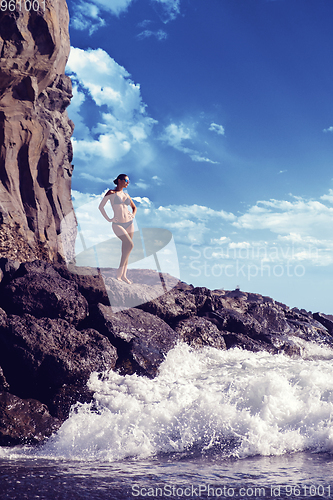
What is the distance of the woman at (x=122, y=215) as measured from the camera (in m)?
8.45

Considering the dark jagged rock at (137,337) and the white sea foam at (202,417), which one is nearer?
the white sea foam at (202,417)

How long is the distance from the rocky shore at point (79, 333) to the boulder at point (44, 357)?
0.01 meters

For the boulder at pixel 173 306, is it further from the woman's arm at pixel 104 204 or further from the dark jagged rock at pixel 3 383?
the dark jagged rock at pixel 3 383

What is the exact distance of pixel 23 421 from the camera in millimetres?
5086

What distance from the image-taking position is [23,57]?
1081 cm

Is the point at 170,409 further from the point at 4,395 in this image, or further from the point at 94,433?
the point at 4,395

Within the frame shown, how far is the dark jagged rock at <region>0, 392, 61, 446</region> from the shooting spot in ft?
16.1

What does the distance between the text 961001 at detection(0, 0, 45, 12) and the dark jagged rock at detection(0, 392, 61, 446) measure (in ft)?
32.0

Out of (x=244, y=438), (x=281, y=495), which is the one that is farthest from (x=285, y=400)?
(x=281, y=495)

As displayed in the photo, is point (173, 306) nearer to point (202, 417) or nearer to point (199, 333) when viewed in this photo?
point (199, 333)

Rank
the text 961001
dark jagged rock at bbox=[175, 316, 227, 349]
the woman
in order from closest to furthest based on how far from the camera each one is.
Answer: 1. dark jagged rock at bbox=[175, 316, 227, 349]
2. the woman
3. the text 961001

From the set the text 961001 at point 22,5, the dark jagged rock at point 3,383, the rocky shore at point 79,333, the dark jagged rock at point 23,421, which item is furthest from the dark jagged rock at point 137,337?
the text 961001 at point 22,5

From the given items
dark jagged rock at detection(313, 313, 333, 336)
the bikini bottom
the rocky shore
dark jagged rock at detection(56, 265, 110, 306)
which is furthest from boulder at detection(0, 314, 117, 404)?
dark jagged rock at detection(313, 313, 333, 336)

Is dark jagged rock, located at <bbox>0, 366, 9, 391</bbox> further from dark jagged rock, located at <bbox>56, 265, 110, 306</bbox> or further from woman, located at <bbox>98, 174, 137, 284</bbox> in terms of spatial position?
woman, located at <bbox>98, 174, 137, 284</bbox>
